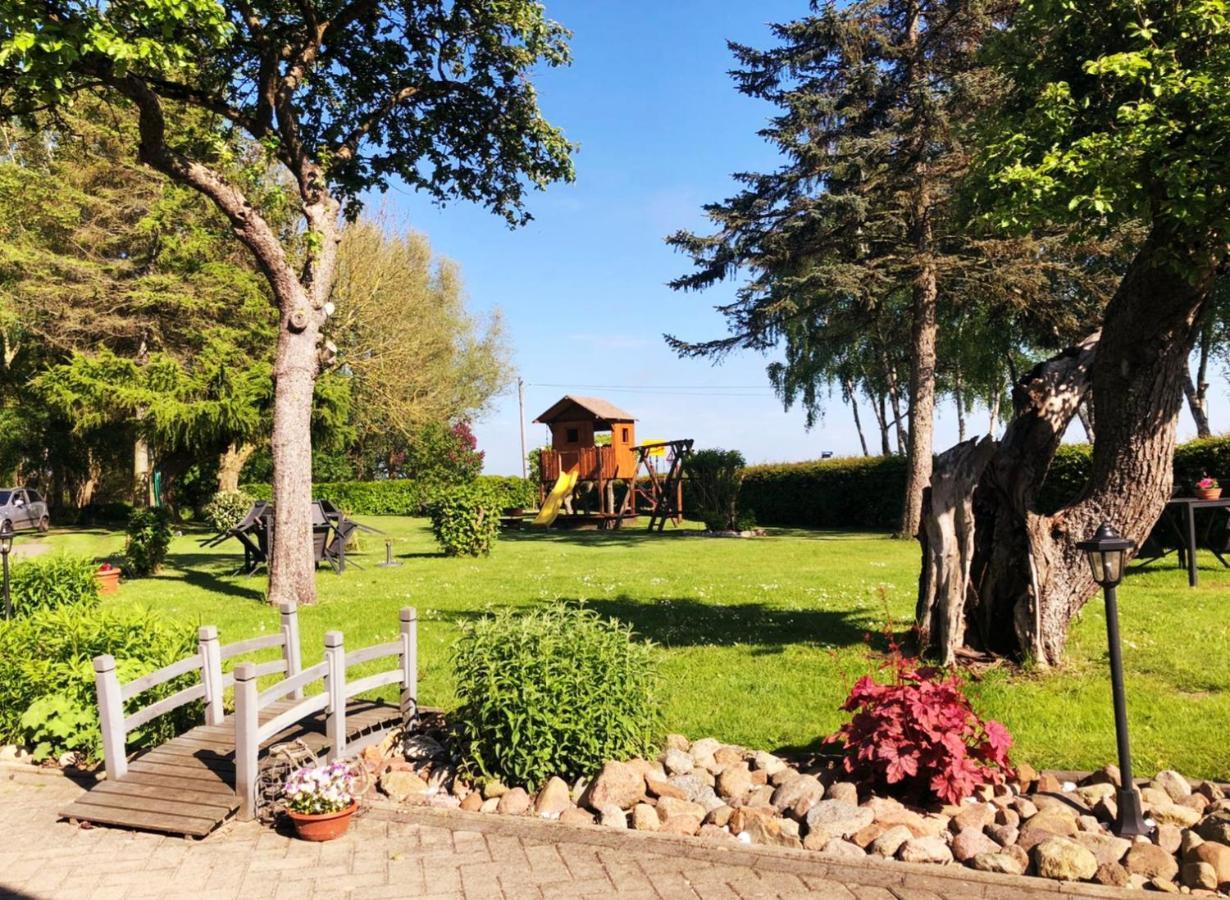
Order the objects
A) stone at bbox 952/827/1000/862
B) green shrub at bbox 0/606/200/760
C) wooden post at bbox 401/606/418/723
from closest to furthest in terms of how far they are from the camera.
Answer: stone at bbox 952/827/1000/862, green shrub at bbox 0/606/200/760, wooden post at bbox 401/606/418/723

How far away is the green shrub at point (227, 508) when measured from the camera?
1011 inches

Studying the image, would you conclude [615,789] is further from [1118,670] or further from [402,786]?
[1118,670]

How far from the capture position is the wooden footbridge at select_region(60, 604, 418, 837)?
4.28m

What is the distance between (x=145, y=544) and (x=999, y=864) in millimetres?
14476

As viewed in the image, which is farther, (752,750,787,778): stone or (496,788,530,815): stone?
(752,750,787,778): stone

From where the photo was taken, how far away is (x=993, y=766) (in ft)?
14.5

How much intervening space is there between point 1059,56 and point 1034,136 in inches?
63.4

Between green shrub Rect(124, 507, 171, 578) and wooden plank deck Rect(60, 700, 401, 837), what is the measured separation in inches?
420

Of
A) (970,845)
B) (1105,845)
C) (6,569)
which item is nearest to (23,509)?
(6,569)

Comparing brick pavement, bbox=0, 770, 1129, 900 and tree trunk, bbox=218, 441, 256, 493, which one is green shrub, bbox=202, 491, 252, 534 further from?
brick pavement, bbox=0, 770, 1129, 900

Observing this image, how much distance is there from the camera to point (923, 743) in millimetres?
4070

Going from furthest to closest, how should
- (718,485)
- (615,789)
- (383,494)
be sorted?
(383,494) < (718,485) < (615,789)

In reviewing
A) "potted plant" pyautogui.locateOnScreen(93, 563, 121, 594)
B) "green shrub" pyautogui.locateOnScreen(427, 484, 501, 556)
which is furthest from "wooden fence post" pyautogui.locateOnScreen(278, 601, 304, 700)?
"green shrub" pyautogui.locateOnScreen(427, 484, 501, 556)

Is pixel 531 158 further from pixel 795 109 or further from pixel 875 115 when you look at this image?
pixel 875 115
